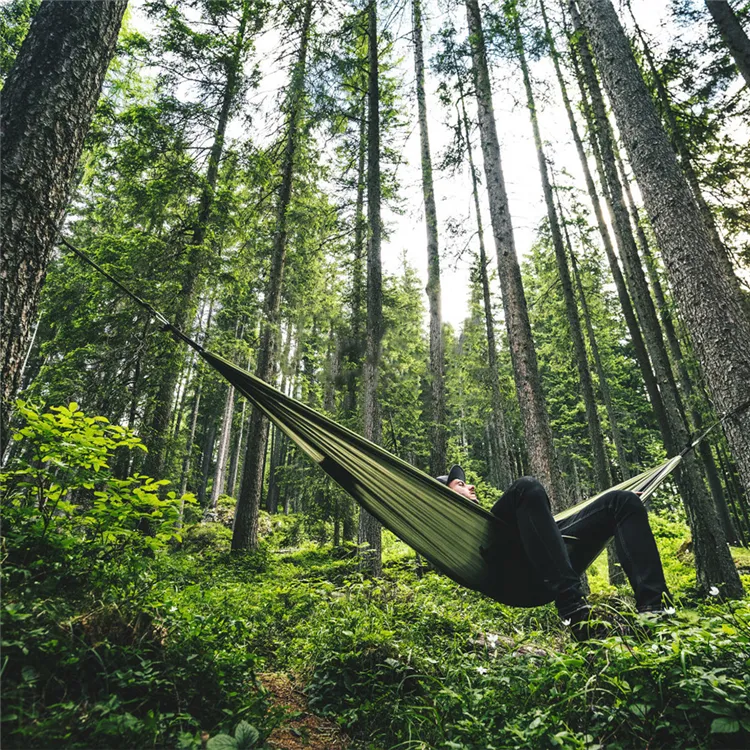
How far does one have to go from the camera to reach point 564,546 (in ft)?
5.37

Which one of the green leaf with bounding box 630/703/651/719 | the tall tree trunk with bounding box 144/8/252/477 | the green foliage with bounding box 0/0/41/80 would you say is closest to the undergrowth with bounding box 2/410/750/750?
the green leaf with bounding box 630/703/651/719

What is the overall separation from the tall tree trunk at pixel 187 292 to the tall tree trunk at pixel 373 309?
6.20ft

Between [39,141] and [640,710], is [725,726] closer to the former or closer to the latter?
[640,710]

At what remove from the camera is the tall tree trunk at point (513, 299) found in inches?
152

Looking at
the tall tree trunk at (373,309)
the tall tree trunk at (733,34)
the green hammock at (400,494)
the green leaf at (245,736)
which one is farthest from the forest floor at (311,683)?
the tall tree trunk at (733,34)

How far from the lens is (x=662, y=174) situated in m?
2.68

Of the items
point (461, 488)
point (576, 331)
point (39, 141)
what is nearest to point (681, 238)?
point (461, 488)

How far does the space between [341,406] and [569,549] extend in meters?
7.54

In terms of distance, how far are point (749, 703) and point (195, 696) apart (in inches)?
58.4

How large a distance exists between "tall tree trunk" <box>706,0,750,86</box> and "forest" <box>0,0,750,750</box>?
0.07ft

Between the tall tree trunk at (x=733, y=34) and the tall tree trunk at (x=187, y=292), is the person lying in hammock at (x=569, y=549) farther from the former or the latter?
the tall tree trunk at (x=733, y=34)

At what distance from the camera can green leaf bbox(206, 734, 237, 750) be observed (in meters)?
0.98

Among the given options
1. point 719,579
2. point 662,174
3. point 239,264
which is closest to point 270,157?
point 239,264

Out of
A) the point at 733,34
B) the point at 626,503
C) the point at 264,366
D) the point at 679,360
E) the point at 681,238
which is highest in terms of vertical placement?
the point at 733,34
